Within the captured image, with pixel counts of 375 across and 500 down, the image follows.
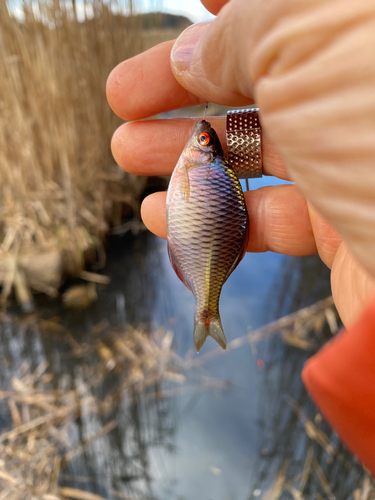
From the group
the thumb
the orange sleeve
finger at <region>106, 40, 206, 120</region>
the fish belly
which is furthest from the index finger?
the orange sleeve

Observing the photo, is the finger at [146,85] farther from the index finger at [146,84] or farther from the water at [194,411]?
the water at [194,411]

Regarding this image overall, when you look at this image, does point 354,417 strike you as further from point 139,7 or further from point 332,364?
point 139,7

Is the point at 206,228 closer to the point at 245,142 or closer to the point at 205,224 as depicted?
the point at 205,224

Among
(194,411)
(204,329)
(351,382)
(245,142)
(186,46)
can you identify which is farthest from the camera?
(194,411)

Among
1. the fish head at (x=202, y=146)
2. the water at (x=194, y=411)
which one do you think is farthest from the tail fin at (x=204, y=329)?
the water at (x=194, y=411)

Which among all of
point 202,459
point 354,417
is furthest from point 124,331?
point 354,417

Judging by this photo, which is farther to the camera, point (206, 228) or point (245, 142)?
point (245, 142)

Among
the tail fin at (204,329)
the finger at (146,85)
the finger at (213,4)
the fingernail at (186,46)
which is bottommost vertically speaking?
the tail fin at (204,329)

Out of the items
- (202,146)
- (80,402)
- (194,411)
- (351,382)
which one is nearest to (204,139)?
(202,146)
